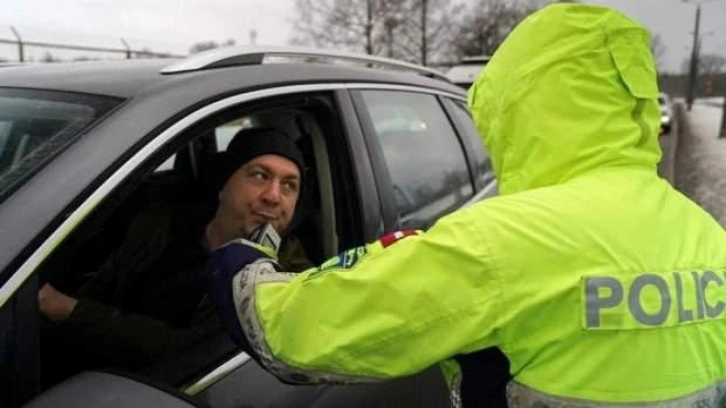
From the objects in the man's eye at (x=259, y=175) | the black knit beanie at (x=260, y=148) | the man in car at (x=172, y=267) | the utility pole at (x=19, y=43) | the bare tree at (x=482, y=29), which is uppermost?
the black knit beanie at (x=260, y=148)

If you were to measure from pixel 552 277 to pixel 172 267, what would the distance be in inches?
53.3

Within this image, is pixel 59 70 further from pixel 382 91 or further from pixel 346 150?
pixel 382 91

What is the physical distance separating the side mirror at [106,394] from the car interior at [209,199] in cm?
24

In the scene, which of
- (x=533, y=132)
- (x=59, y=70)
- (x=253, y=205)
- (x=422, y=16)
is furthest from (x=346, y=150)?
(x=422, y=16)

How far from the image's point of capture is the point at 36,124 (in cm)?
172

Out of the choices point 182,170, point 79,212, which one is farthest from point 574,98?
point 182,170

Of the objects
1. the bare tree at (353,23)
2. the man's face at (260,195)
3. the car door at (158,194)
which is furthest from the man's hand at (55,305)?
the bare tree at (353,23)

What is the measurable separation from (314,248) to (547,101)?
4.09ft

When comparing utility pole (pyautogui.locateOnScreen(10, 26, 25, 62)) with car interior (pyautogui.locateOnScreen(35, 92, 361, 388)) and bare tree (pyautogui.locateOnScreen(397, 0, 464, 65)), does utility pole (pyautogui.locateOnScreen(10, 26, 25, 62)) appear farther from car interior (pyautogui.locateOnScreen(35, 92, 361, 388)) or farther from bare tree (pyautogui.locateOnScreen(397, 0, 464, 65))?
bare tree (pyautogui.locateOnScreen(397, 0, 464, 65))

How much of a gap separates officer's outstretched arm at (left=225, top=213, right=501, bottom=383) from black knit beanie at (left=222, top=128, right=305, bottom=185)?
Answer: 1.00 metres

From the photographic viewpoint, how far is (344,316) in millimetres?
1294

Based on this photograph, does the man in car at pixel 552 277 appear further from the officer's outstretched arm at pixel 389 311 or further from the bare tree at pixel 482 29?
the bare tree at pixel 482 29

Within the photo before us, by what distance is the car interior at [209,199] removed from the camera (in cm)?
169

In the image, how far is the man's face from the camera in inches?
86.7
